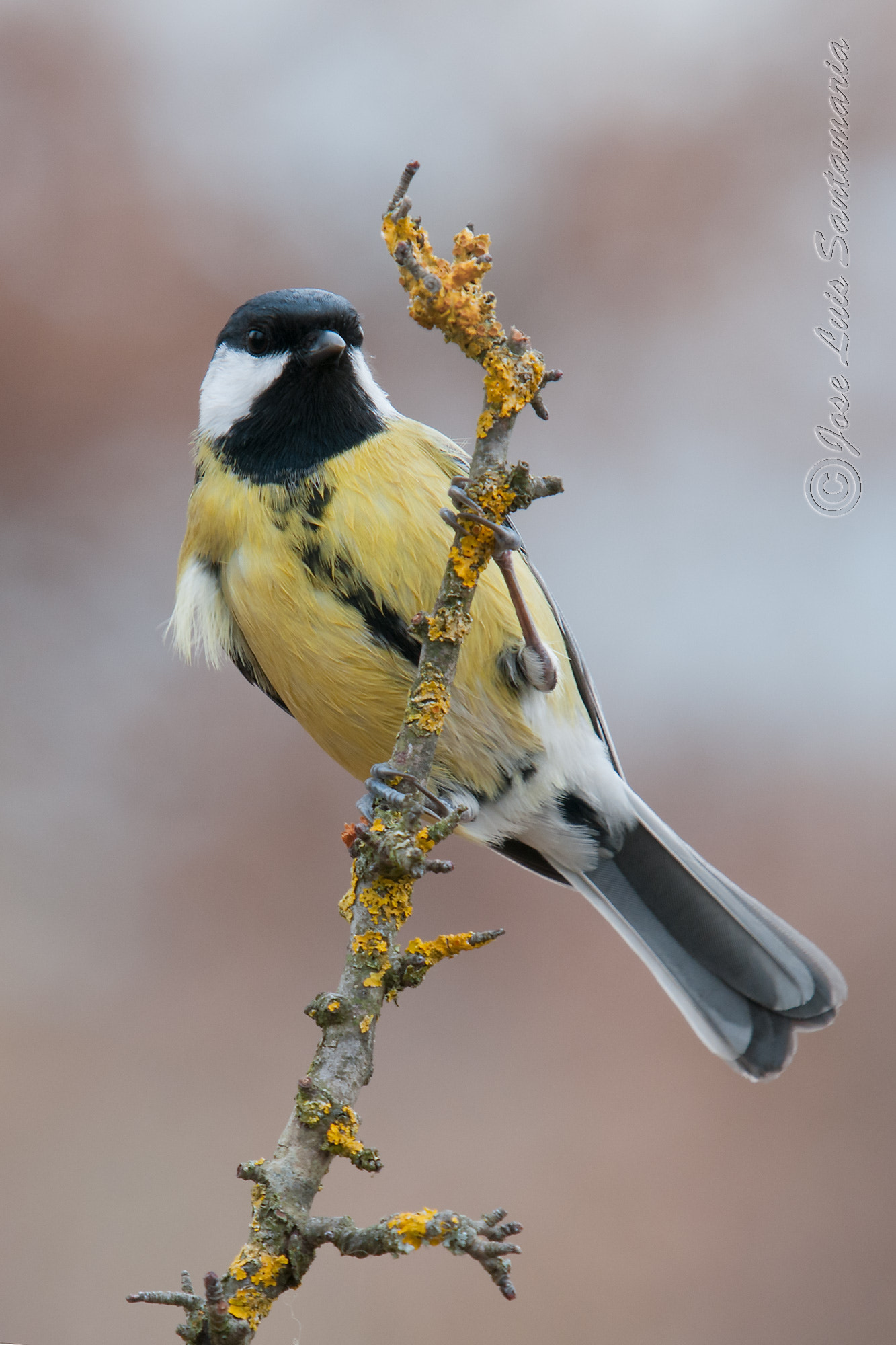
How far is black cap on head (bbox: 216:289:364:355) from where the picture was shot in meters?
1.81

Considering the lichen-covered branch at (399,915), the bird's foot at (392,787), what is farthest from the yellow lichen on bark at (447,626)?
the bird's foot at (392,787)

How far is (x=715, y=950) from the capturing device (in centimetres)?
202

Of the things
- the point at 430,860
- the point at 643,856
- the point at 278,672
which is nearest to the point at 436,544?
the point at 278,672

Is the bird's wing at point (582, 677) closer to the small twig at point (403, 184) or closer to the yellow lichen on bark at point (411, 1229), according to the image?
the small twig at point (403, 184)

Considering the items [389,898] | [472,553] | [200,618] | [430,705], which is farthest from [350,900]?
[200,618]

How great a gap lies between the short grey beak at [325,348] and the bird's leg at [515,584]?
31cm

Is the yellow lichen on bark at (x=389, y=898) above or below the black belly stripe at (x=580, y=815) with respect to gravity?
below

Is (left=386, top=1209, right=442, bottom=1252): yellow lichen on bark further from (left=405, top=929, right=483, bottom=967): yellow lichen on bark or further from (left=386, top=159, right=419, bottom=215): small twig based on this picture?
(left=386, top=159, right=419, bottom=215): small twig

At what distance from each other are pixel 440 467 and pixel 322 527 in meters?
0.26

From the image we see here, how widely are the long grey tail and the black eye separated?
1013mm

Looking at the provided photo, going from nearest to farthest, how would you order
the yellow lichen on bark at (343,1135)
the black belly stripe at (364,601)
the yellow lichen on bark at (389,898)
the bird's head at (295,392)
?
1. the yellow lichen on bark at (343,1135)
2. the yellow lichen on bark at (389,898)
3. the black belly stripe at (364,601)
4. the bird's head at (295,392)

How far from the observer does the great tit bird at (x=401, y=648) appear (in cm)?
168

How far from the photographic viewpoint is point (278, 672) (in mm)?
1822

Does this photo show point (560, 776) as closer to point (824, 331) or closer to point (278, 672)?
point (278, 672)
